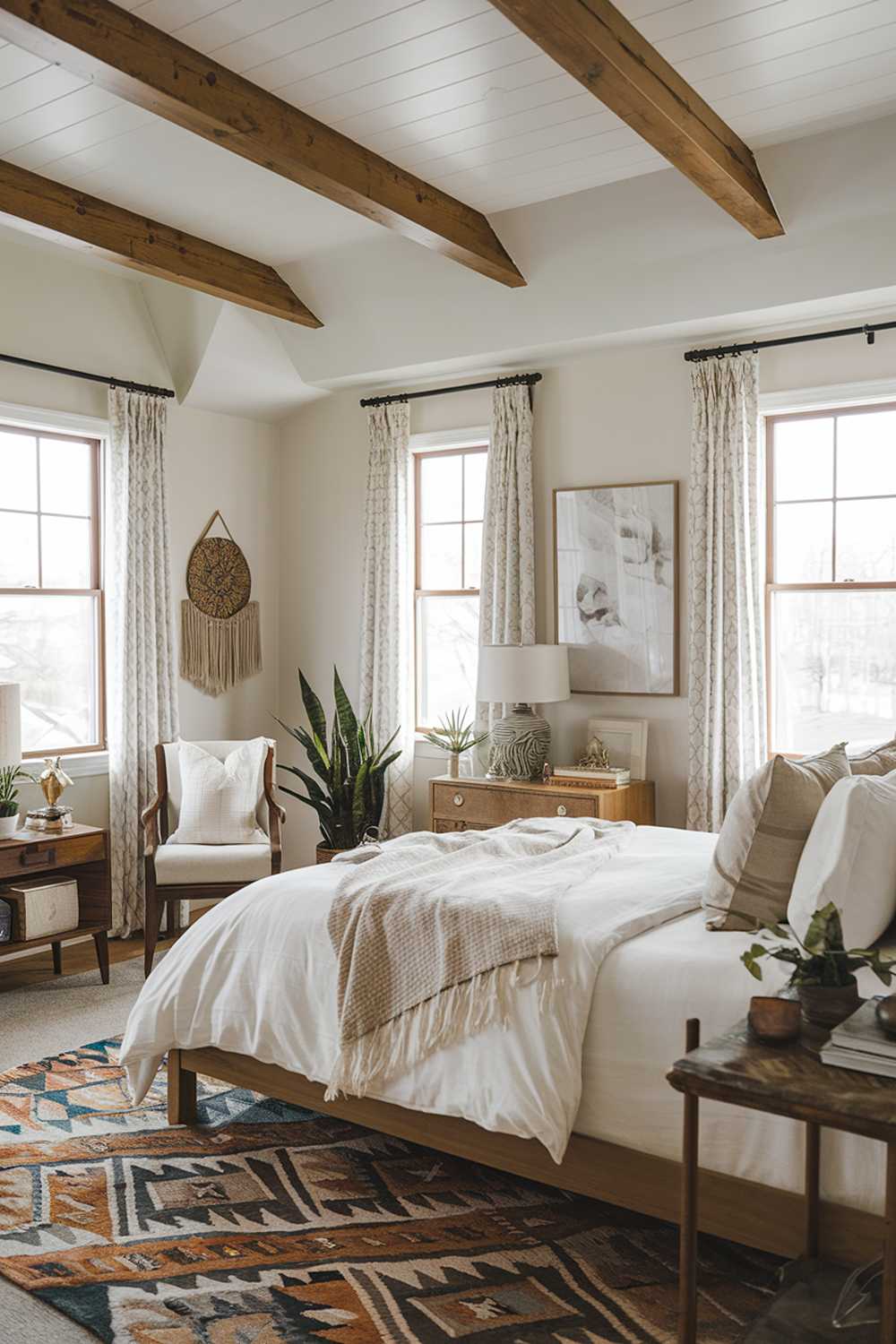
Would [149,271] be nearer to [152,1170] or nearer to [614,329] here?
[614,329]

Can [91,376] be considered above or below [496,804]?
above

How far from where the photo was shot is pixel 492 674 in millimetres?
4914

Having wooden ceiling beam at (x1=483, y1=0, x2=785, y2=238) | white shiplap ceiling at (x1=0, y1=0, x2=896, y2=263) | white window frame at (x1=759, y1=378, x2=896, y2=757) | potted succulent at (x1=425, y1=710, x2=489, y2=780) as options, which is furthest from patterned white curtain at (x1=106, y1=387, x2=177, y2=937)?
wooden ceiling beam at (x1=483, y1=0, x2=785, y2=238)

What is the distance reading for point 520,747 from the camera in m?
5.02

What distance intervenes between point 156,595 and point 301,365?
1.36 m

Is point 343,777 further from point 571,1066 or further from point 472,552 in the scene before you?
point 571,1066

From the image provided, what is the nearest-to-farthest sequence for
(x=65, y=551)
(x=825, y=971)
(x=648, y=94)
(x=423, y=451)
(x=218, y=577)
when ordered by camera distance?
(x=825, y=971) < (x=648, y=94) < (x=65, y=551) < (x=423, y=451) < (x=218, y=577)

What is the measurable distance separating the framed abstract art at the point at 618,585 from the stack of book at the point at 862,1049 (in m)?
3.08

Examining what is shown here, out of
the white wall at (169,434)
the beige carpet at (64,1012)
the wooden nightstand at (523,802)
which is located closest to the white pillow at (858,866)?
the wooden nightstand at (523,802)

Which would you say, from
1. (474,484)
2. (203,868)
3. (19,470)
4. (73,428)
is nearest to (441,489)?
(474,484)

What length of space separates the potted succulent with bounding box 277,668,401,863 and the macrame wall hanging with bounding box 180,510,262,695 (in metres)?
0.57

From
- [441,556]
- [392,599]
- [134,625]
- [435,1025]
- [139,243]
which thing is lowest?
[435,1025]

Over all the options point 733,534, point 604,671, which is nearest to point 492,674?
point 604,671

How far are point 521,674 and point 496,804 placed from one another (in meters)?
0.59
